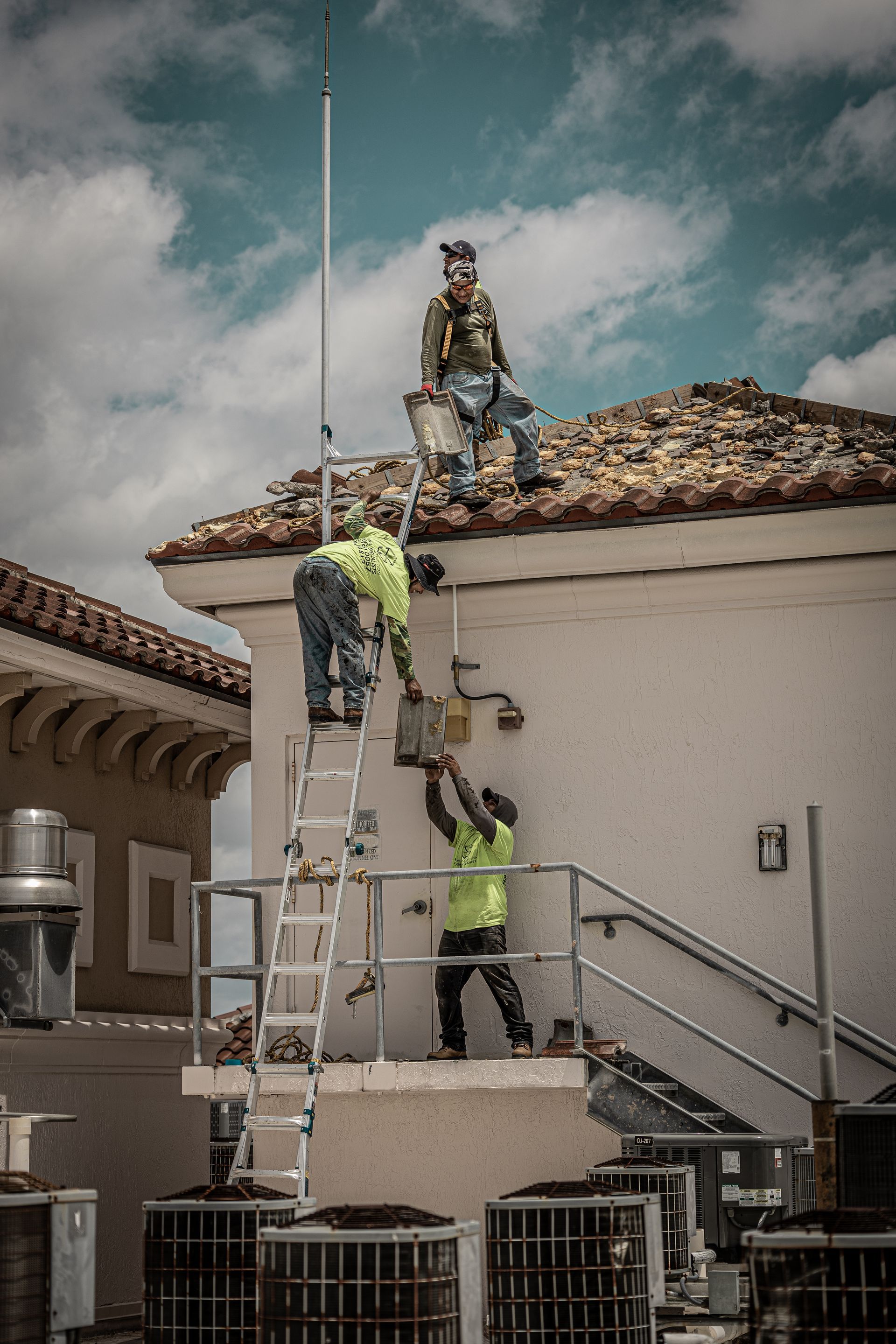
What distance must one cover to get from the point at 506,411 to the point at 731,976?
16.7 feet

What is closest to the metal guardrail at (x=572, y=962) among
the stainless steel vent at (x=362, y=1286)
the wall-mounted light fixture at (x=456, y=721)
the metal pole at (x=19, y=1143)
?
the metal pole at (x=19, y=1143)

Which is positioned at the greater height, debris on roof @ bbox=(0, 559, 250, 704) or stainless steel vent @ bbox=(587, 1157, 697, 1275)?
debris on roof @ bbox=(0, 559, 250, 704)

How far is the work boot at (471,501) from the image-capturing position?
12.1 metres

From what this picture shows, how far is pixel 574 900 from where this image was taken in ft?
33.4

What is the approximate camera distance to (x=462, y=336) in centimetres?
1329

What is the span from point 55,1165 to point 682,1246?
702 centimetres

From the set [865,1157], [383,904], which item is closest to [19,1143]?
[383,904]

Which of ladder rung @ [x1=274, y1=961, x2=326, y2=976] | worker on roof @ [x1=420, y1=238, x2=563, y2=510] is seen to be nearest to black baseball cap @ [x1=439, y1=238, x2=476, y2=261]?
worker on roof @ [x1=420, y1=238, x2=563, y2=510]

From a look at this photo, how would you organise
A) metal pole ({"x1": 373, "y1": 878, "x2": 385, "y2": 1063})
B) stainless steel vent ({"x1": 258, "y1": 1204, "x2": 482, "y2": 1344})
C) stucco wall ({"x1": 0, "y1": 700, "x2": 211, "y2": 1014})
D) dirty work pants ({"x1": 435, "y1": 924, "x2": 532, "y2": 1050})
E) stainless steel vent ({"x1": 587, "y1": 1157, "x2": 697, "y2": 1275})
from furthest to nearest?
stucco wall ({"x1": 0, "y1": 700, "x2": 211, "y2": 1014}) → dirty work pants ({"x1": 435, "y1": 924, "x2": 532, "y2": 1050}) → metal pole ({"x1": 373, "y1": 878, "x2": 385, "y2": 1063}) → stainless steel vent ({"x1": 587, "y1": 1157, "x2": 697, "y2": 1275}) → stainless steel vent ({"x1": 258, "y1": 1204, "x2": 482, "y2": 1344})

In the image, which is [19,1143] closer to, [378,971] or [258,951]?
[258,951]

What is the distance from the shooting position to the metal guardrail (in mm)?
10047

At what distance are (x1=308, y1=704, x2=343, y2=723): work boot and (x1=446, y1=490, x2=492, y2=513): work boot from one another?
193 centimetres

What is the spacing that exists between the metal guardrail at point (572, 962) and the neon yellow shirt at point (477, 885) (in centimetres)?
17

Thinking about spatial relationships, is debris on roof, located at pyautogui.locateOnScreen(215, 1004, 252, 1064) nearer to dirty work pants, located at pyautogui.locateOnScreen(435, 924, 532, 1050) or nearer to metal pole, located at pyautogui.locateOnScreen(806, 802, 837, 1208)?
dirty work pants, located at pyautogui.locateOnScreen(435, 924, 532, 1050)
